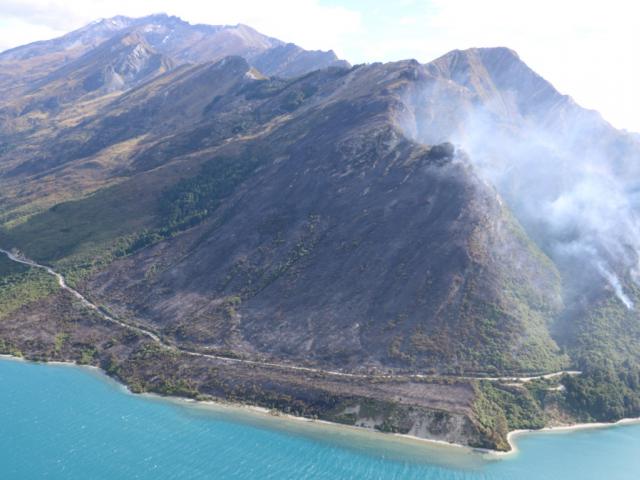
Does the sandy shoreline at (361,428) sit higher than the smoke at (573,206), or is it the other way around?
the smoke at (573,206)

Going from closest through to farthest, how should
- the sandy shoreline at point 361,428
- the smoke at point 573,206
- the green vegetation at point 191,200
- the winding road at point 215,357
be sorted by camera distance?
the sandy shoreline at point 361,428
the winding road at point 215,357
the smoke at point 573,206
the green vegetation at point 191,200

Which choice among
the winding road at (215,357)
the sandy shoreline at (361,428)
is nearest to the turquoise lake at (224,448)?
the sandy shoreline at (361,428)

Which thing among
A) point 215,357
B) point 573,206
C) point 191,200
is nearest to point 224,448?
point 215,357

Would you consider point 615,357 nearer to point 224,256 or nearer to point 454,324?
point 454,324

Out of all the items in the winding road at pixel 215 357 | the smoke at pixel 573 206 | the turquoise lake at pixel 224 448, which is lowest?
the turquoise lake at pixel 224 448

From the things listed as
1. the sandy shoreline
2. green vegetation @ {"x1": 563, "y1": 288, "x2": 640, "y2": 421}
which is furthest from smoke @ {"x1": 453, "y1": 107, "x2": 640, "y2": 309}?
the sandy shoreline

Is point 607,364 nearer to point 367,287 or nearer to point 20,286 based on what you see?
point 367,287

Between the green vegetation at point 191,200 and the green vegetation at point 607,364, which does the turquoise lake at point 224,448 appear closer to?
the green vegetation at point 607,364

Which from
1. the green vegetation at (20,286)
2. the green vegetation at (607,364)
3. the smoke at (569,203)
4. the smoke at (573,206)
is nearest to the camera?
the green vegetation at (607,364)

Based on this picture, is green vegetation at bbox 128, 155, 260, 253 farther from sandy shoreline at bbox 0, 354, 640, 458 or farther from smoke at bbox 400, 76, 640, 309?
sandy shoreline at bbox 0, 354, 640, 458

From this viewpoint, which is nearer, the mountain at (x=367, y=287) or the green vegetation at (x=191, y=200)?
the mountain at (x=367, y=287)
